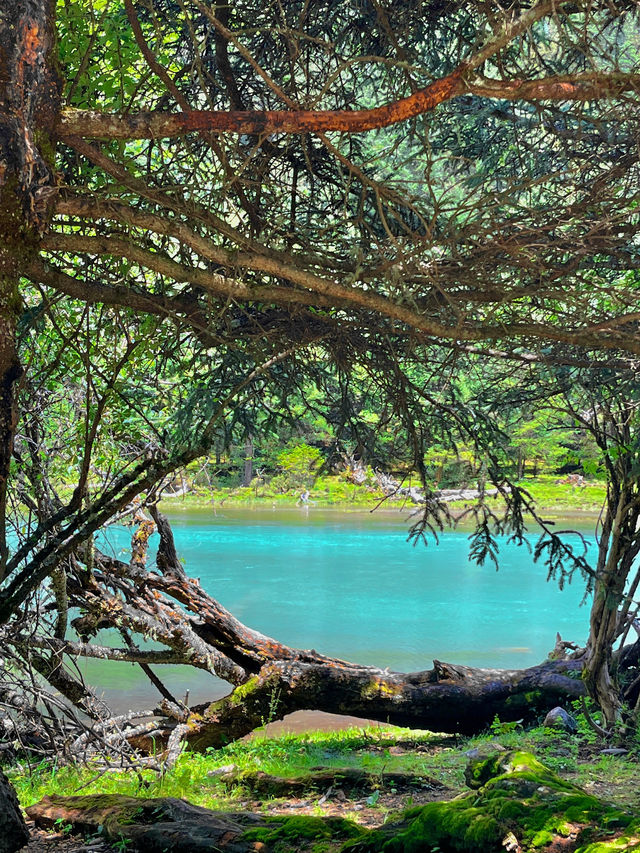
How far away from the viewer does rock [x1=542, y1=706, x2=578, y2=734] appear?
635 centimetres

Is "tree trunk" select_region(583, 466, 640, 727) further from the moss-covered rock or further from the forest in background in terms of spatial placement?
the moss-covered rock

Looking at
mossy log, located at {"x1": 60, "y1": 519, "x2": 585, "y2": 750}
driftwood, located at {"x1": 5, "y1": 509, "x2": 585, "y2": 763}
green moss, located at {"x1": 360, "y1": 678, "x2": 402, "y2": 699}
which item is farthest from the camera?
green moss, located at {"x1": 360, "y1": 678, "x2": 402, "y2": 699}

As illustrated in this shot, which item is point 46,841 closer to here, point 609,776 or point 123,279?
point 123,279

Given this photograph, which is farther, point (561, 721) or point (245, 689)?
point (245, 689)

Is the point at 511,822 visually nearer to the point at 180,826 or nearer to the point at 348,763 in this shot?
the point at 180,826

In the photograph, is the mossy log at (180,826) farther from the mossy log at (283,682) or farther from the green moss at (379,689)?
the green moss at (379,689)

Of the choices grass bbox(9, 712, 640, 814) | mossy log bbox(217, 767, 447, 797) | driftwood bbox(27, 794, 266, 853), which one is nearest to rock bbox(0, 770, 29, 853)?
driftwood bbox(27, 794, 266, 853)

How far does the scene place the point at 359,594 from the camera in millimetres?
18281

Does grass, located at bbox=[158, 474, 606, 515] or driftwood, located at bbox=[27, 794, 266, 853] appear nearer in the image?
Result: driftwood, located at bbox=[27, 794, 266, 853]

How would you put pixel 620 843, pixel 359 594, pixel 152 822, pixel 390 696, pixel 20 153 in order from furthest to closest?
pixel 359 594 < pixel 390 696 < pixel 152 822 < pixel 620 843 < pixel 20 153

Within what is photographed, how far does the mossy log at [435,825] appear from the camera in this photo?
2467 millimetres

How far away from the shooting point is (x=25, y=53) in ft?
7.38

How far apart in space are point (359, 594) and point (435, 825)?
15851 millimetres

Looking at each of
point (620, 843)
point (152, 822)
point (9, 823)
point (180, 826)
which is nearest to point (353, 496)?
point (152, 822)
